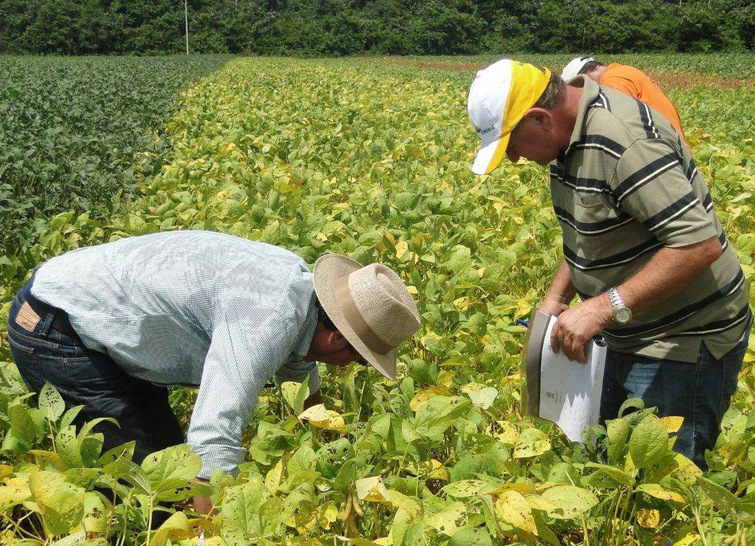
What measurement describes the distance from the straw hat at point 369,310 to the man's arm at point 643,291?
0.44 metres

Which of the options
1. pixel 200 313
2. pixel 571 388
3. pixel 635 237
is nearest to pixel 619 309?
pixel 635 237

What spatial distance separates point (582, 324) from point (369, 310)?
607 mm

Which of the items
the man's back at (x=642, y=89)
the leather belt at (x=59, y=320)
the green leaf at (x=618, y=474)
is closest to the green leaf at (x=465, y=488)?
the green leaf at (x=618, y=474)

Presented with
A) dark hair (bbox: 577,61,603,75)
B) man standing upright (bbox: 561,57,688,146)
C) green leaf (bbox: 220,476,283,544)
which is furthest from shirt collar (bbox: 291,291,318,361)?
dark hair (bbox: 577,61,603,75)

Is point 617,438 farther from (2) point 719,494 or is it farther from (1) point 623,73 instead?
(1) point 623,73

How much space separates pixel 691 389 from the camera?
7.30 ft

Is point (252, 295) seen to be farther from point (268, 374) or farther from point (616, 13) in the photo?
Answer: point (616, 13)

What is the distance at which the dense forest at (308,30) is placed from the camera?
62.0m

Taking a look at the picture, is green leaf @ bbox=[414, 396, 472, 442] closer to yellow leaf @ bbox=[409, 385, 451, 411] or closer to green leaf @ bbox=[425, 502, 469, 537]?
yellow leaf @ bbox=[409, 385, 451, 411]

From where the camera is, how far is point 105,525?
1612 mm

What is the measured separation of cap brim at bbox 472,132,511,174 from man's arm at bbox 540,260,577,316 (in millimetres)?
600

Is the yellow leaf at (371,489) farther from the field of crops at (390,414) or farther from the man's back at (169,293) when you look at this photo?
the man's back at (169,293)

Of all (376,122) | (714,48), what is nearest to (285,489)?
(376,122)

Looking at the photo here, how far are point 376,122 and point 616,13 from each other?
58202 millimetres
